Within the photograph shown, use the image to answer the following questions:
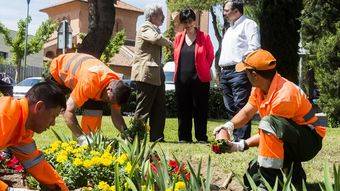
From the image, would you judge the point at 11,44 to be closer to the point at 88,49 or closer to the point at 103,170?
the point at 88,49

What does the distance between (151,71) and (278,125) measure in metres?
3.85

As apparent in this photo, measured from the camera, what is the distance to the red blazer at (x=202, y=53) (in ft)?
26.0

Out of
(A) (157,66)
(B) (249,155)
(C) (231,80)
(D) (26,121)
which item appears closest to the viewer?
(D) (26,121)

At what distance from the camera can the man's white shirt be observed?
6.86 meters

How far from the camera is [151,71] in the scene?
766cm

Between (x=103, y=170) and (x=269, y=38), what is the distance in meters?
11.6

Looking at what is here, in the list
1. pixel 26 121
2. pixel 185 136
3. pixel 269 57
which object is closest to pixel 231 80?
pixel 185 136

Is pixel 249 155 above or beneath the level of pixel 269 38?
beneath

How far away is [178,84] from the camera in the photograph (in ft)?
26.7

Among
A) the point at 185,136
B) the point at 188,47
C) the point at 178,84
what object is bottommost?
the point at 185,136

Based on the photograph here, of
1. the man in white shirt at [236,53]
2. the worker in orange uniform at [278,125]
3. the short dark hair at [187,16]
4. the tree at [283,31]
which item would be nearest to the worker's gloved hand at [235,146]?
the worker in orange uniform at [278,125]

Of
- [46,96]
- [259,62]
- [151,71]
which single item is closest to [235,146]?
[259,62]

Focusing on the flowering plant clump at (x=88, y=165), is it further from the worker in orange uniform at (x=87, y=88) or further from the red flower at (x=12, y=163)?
the red flower at (x=12, y=163)

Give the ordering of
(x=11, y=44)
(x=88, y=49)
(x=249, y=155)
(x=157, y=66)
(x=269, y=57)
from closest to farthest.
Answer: (x=269, y=57)
(x=249, y=155)
(x=157, y=66)
(x=88, y=49)
(x=11, y=44)
